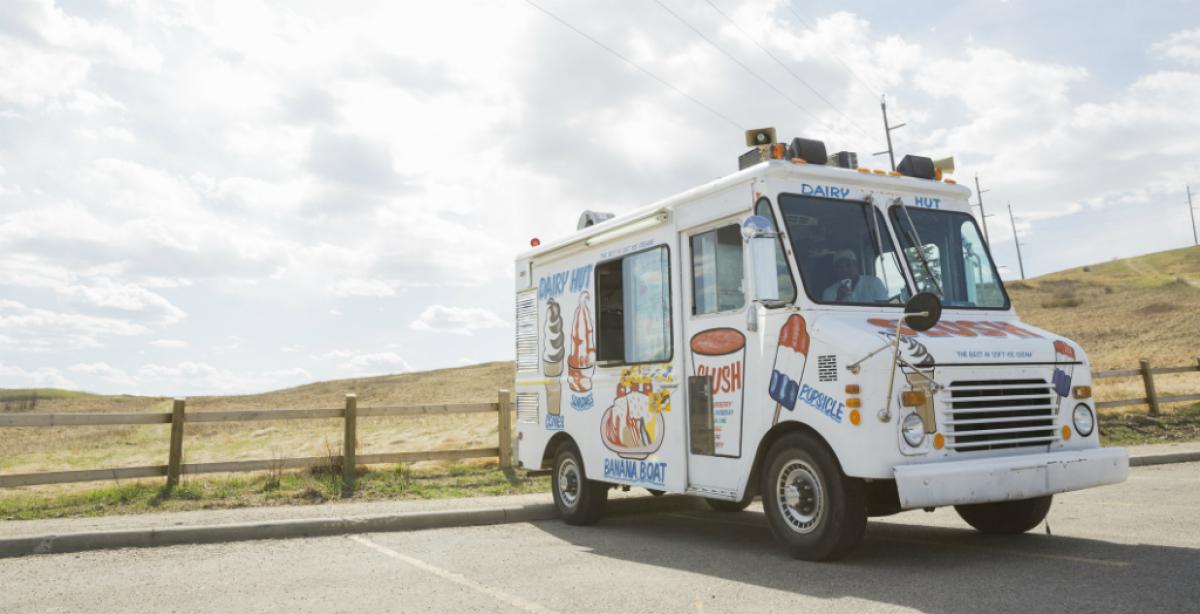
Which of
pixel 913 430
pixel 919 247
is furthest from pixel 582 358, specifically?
pixel 913 430

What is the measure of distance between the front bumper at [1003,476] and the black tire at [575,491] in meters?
4.07

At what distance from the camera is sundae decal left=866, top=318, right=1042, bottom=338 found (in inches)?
256

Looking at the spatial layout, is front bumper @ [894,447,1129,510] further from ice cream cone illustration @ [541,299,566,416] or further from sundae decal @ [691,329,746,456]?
ice cream cone illustration @ [541,299,566,416]

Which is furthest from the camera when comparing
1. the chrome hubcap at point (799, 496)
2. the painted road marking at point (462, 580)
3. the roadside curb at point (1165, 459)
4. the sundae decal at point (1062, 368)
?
the roadside curb at point (1165, 459)

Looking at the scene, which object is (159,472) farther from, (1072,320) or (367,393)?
(1072,320)

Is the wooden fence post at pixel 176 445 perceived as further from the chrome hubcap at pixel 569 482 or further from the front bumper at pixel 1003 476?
the front bumper at pixel 1003 476

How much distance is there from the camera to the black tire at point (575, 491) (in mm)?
9344

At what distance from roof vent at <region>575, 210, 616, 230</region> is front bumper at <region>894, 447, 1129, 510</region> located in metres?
4.86

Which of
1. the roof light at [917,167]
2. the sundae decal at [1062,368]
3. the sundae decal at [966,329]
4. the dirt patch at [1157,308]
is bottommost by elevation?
the sundae decal at [1062,368]

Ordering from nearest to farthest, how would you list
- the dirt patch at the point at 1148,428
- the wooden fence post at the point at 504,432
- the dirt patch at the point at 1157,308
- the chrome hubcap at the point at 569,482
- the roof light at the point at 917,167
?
1. the roof light at the point at 917,167
2. the chrome hubcap at the point at 569,482
3. the wooden fence post at the point at 504,432
4. the dirt patch at the point at 1148,428
5. the dirt patch at the point at 1157,308

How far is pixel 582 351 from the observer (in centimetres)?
948

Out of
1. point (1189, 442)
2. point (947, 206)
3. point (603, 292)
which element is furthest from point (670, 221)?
point (1189, 442)

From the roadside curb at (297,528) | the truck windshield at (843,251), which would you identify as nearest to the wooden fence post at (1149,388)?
the roadside curb at (297,528)

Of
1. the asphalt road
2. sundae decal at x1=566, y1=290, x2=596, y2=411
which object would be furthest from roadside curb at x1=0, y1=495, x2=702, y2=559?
sundae decal at x1=566, y1=290, x2=596, y2=411
